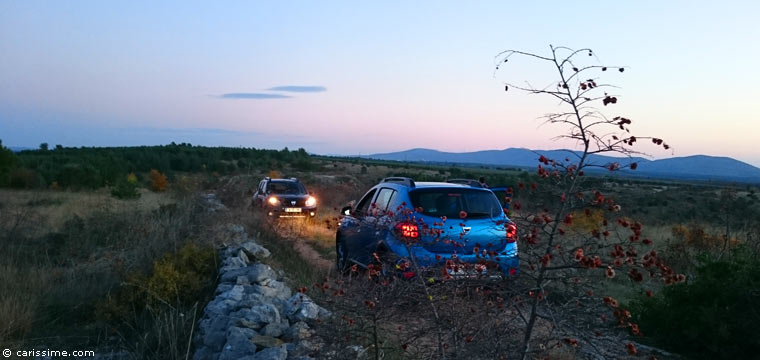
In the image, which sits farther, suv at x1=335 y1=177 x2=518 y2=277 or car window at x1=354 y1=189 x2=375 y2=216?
car window at x1=354 y1=189 x2=375 y2=216

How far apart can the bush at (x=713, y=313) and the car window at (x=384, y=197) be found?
3.66 m

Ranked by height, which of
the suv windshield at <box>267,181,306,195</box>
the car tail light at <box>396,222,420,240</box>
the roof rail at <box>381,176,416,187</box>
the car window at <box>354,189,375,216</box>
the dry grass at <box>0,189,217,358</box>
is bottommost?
the dry grass at <box>0,189,217,358</box>

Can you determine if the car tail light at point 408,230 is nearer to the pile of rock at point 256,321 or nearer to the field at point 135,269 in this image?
the field at point 135,269

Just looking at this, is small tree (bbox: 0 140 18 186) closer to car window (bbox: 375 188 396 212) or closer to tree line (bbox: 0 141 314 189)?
tree line (bbox: 0 141 314 189)

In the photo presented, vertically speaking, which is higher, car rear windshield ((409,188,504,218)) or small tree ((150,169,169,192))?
car rear windshield ((409,188,504,218))

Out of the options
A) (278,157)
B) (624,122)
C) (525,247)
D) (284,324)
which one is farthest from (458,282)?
(278,157)

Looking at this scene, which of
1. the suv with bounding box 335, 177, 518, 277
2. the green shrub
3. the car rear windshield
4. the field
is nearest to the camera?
the field

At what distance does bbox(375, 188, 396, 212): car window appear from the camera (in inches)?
346

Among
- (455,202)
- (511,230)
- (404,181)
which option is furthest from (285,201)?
(511,230)

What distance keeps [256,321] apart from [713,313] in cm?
451

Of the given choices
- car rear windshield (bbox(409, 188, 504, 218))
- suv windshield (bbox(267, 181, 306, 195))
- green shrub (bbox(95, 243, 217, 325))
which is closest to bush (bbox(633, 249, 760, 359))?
car rear windshield (bbox(409, 188, 504, 218))

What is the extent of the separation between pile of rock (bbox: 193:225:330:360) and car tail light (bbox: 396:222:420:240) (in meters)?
1.04

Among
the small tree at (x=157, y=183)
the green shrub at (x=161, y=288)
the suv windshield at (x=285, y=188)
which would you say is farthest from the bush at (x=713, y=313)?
the small tree at (x=157, y=183)

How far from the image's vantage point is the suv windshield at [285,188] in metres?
20.3
